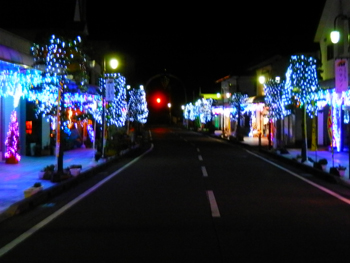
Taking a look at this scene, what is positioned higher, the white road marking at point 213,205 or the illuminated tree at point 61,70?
the illuminated tree at point 61,70

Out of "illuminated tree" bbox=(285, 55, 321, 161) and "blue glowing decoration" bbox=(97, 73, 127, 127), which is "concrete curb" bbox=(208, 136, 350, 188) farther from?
"blue glowing decoration" bbox=(97, 73, 127, 127)

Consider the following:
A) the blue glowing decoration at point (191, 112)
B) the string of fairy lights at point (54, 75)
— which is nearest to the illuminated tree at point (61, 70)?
the string of fairy lights at point (54, 75)

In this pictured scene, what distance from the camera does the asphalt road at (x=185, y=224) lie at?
733 cm

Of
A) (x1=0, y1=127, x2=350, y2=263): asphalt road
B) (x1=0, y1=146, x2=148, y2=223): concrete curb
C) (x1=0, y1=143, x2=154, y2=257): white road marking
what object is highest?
(x1=0, y1=146, x2=148, y2=223): concrete curb

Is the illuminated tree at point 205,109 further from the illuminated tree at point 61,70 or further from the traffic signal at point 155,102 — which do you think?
the illuminated tree at point 61,70

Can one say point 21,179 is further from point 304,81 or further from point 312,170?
point 304,81

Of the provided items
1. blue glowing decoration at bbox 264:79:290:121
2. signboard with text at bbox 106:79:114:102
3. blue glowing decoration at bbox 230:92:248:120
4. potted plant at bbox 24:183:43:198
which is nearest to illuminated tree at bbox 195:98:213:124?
blue glowing decoration at bbox 230:92:248:120

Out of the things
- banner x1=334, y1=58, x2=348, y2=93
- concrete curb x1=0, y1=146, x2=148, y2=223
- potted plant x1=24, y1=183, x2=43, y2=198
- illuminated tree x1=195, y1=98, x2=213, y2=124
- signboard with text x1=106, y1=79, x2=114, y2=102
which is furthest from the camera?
illuminated tree x1=195, y1=98, x2=213, y2=124

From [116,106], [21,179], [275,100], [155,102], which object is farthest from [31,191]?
[155,102]

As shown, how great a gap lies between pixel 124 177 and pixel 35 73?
4.87 meters

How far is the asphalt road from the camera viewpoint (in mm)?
7328

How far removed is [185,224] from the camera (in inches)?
372

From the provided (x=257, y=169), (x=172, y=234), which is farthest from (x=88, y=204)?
(x=257, y=169)

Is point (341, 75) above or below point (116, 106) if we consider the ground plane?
above
